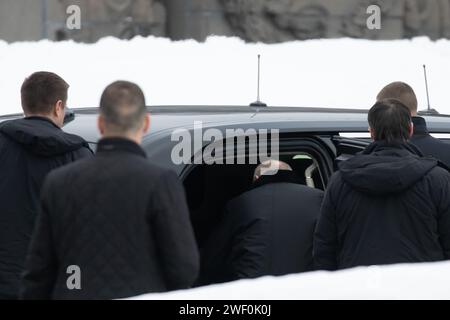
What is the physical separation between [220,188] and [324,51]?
8.33 metres

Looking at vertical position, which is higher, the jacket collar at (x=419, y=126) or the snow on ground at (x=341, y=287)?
the jacket collar at (x=419, y=126)

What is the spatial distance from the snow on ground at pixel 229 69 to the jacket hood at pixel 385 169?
286 inches

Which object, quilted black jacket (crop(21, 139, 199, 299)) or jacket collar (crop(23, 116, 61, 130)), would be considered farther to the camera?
jacket collar (crop(23, 116, 61, 130))

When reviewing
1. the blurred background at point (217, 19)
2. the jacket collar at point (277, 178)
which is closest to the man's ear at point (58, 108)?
the jacket collar at point (277, 178)

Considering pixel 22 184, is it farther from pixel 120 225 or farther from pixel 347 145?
pixel 347 145

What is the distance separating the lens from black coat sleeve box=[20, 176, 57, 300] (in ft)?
12.1

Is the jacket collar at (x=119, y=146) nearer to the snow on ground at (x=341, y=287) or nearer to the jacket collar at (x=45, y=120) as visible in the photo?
the snow on ground at (x=341, y=287)

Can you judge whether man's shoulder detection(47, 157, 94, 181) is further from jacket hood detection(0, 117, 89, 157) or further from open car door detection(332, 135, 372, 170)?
open car door detection(332, 135, 372, 170)

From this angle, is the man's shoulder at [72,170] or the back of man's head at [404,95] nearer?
the man's shoulder at [72,170]

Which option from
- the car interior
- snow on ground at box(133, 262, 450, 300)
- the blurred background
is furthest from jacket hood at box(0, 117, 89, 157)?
the blurred background

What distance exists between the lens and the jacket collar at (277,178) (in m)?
4.84

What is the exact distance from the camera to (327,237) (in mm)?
4586

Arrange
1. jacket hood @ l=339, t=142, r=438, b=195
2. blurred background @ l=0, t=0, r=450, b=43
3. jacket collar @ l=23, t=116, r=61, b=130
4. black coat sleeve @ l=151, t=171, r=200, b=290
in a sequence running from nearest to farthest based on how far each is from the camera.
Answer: black coat sleeve @ l=151, t=171, r=200, b=290 → jacket hood @ l=339, t=142, r=438, b=195 → jacket collar @ l=23, t=116, r=61, b=130 → blurred background @ l=0, t=0, r=450, b=43

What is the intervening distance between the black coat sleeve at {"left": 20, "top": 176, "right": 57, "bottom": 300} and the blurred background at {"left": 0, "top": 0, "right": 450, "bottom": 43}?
8.73 metres
